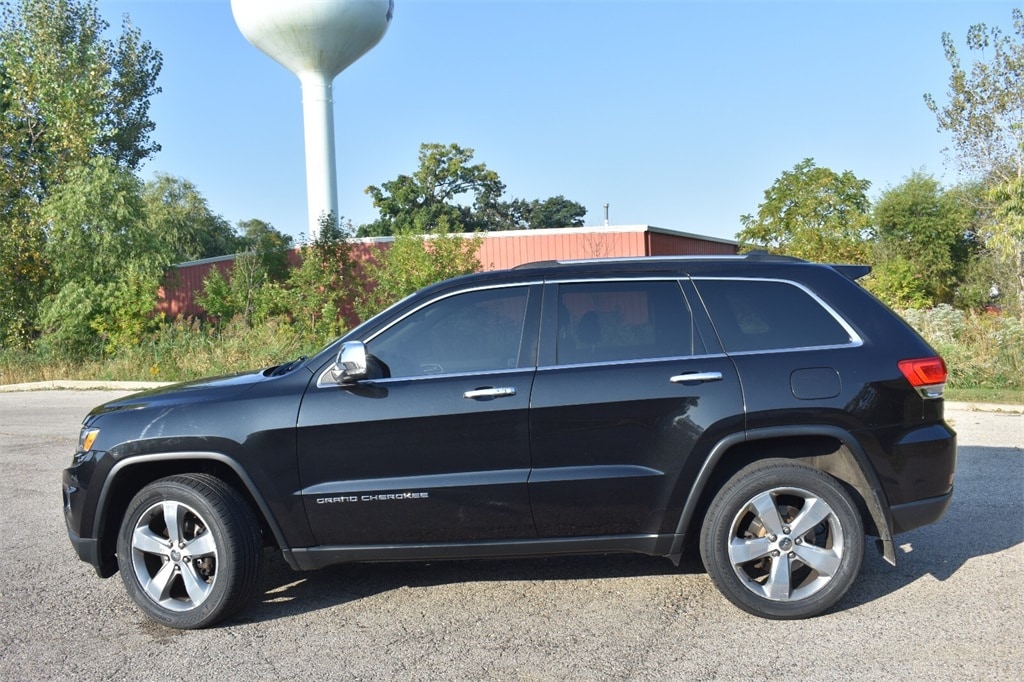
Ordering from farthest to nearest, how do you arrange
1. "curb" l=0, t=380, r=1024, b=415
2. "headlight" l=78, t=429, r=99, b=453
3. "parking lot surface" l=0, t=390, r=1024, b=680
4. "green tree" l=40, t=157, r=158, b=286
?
"green tree" l=40, t=157, r=158, b=286
"curb" l=0, t=380, r=1024, b=415
"headlight" l=78, t=429, r=99, b=453
"parking lot surface" l=0, t=390, r=1024, b=680

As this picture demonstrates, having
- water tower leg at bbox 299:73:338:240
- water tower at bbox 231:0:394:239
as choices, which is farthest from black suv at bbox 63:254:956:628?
water tower leg at bbox 299:73:338:240

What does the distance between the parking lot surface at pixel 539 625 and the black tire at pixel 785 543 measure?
137 millimetres

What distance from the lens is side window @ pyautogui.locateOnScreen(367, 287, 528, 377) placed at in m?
5.04

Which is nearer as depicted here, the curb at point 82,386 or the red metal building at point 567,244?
the curb at point 82,386

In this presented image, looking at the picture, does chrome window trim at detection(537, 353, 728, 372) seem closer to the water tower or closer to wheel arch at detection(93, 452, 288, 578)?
wheel arch at detection(93, 452, 288, 578)

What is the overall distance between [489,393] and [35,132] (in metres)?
29.4

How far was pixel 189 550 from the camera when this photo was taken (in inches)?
193

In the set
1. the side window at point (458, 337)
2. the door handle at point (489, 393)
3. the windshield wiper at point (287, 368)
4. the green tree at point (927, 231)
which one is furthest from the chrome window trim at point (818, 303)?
the green tree at point (927, 231)

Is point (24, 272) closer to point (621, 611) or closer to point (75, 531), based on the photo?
point (75, 531)

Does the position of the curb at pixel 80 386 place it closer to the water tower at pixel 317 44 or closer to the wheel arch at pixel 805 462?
the water tower at pixel 317 44

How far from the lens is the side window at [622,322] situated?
498cm

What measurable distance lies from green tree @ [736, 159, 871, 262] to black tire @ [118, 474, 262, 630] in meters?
19.8

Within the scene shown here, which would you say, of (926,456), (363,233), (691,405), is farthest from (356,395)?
(363,233)

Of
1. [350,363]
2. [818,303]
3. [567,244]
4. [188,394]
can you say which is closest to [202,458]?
[188,394]
